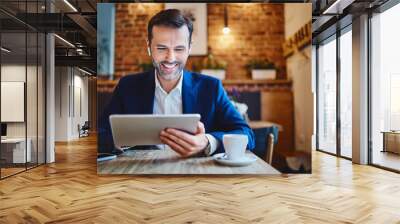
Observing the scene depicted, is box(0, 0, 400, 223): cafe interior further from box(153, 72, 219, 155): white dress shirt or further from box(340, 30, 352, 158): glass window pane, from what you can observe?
box(153, 72, 219, 155): white dress shirt

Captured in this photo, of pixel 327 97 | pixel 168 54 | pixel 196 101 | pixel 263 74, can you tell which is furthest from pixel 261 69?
pixel 327 97

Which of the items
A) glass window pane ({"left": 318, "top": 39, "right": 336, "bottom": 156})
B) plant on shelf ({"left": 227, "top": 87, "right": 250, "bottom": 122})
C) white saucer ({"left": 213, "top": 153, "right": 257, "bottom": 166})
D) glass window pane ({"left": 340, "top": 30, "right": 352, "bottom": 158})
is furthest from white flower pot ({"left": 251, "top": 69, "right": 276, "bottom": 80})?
glass window pane ({"left": 318, "top": 39, "right": 336, "bottom": 156})

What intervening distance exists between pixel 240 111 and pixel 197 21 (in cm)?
133

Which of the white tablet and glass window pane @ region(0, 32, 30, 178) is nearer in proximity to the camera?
the white tablet

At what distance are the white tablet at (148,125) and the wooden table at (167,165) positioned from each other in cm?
21

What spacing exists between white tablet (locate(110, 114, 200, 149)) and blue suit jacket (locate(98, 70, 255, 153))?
0.16 metres

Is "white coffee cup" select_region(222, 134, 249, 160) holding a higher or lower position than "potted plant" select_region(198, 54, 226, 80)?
lower

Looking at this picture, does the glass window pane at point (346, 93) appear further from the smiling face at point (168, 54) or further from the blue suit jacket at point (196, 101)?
the smiling face at point (168, 54)

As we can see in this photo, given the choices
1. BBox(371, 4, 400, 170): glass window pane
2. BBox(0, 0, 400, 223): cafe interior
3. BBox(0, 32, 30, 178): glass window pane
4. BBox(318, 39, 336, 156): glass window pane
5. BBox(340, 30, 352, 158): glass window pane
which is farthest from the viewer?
BBox(318, 39, 336, 156): glass window pane

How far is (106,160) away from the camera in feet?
17.4

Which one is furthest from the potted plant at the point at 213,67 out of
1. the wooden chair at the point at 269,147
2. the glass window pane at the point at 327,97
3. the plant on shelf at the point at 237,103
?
the glass window pane at the point at 327,97

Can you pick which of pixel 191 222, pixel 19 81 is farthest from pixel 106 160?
pixel 191 222

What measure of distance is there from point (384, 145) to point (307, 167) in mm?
1875

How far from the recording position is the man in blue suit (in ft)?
16.6
